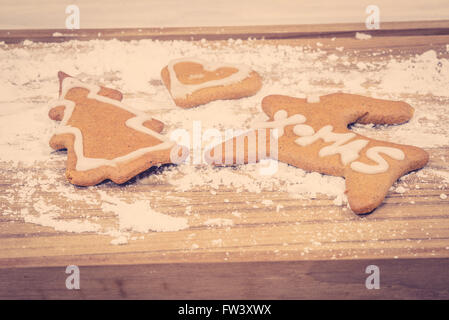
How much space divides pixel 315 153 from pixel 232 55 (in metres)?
0.43

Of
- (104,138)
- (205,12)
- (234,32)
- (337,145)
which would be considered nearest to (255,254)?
(337,145)

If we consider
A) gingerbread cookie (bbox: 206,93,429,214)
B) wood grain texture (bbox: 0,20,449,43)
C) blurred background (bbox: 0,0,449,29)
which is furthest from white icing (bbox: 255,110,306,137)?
blurred background (bbox: 0,0,449,29)

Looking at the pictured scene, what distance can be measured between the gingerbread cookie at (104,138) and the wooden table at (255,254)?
0.06 metres

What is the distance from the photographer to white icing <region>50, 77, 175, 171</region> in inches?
32.1

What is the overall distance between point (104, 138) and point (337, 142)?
43 centimetres

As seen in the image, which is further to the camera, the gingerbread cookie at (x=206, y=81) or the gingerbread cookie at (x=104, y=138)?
the gingerbread cookie at (x=206, y=81)

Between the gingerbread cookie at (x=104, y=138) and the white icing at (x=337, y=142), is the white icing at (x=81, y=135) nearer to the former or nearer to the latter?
the gingerbread cookie at (x=104, y=138)

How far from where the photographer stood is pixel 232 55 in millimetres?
1135

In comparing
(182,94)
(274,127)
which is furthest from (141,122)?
(274,127)

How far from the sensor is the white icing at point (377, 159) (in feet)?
2.53

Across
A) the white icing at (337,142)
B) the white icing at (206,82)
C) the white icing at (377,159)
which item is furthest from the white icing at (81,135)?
the white icing at (377,159)

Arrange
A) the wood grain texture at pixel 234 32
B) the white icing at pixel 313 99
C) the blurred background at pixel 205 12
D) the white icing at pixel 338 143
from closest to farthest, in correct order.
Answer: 1. the white icing at pixel 338 143
2. the white icing at pixel 313 99
3. the wood grain texture at pixel 234 32
4. the blurred background at pixel 205 12

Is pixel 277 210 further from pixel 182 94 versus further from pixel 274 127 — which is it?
pixel 182 94

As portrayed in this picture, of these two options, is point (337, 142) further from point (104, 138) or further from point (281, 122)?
point (104, 138)
